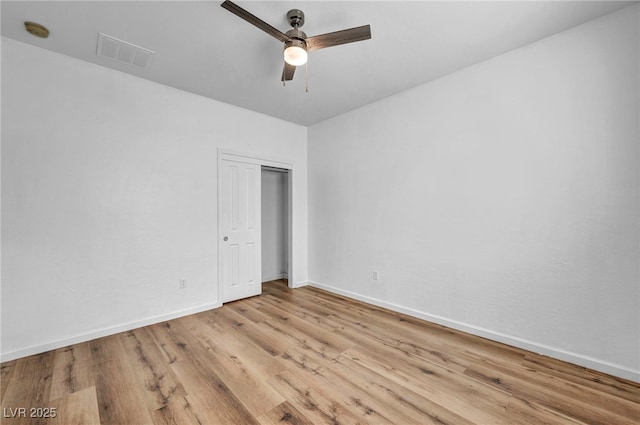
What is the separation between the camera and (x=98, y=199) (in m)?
2.84

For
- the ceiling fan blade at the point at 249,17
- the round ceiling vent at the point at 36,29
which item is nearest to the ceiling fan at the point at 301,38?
the ceiling fan blade at the point at 249,17

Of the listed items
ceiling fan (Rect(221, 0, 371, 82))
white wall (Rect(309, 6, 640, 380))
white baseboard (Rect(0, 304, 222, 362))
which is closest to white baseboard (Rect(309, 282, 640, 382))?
white wall (Rect(309, 6, 640, 380))

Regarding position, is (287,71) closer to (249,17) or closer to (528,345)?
(249,17)

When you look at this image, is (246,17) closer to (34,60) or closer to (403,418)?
(34,60)

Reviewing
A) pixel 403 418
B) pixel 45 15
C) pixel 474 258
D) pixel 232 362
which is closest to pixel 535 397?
pixel 403 418

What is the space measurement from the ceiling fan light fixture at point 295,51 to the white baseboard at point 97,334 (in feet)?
10.5

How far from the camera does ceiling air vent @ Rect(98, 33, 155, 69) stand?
244 centimetres

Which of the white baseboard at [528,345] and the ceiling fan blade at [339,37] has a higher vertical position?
the ceiling fan blade at [339,37]

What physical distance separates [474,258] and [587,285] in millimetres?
874

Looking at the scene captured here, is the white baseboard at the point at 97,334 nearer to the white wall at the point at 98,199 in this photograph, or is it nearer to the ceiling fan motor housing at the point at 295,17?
the white wall at the point at 98,199

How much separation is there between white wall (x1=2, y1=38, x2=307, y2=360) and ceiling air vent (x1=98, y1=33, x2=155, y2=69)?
0.35 metres

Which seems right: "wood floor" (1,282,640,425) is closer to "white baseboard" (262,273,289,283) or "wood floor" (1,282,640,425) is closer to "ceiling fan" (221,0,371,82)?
"white baseboard" (262,273,289,283)

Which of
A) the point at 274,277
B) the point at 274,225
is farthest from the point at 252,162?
the point at 274,277

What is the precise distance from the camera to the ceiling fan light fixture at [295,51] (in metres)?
1.99
